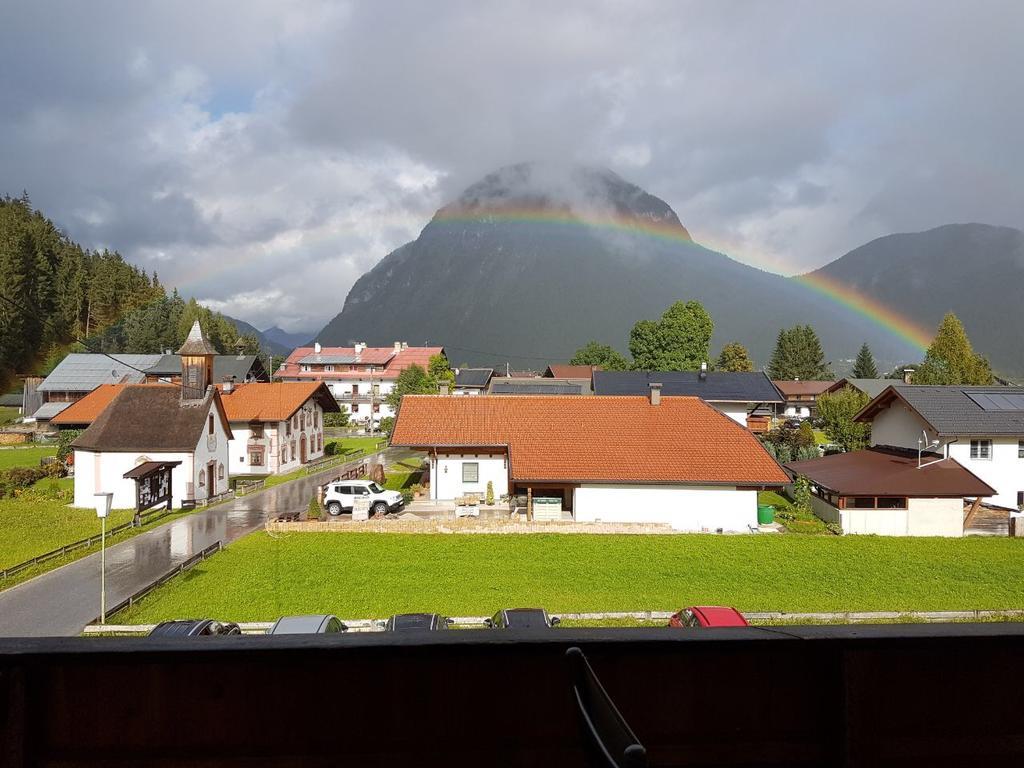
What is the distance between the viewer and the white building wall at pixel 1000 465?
28.7 m

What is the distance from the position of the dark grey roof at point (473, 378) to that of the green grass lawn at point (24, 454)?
143 ft

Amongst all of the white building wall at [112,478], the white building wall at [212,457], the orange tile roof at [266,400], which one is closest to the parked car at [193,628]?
the white building wall at [112,478]

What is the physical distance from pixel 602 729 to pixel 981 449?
34.6 meters

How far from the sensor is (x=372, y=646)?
219cm

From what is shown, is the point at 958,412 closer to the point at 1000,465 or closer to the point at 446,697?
the point at 1000,465

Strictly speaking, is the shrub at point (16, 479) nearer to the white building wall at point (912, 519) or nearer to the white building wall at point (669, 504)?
the white building wall at point (669, 504)

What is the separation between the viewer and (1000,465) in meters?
28.9

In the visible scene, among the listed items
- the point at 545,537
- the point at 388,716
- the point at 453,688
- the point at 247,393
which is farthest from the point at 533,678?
the point at 247,393

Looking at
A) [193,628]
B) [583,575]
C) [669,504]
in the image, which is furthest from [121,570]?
[669,504]

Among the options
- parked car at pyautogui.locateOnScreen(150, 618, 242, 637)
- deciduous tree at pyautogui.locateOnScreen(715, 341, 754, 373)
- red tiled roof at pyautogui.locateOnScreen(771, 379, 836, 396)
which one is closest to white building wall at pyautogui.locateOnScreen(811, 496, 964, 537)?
parked car at pyautogui.locateOnScreen(150, 618, 242, 637)

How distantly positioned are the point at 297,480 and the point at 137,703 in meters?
36.9

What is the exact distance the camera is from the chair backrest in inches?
53.7

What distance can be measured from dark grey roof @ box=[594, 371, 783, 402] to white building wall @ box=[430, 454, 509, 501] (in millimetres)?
21767

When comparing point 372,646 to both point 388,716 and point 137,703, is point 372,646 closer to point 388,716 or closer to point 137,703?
point 388,716
